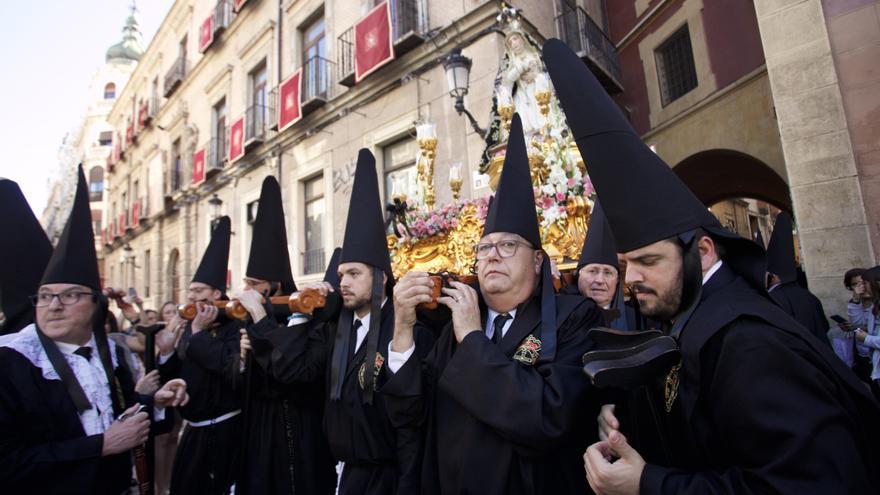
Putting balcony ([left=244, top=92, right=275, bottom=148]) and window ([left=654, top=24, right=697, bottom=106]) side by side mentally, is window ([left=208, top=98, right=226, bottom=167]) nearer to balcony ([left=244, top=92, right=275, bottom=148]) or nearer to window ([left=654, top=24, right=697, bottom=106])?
balcony ([left=244, top=92, right=275, bottom=148])

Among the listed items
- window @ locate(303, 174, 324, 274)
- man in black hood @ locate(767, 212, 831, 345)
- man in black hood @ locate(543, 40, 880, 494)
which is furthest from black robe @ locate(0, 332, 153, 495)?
window @ locate(303, 174, 324, 274)

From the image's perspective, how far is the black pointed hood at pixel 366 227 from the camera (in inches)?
109

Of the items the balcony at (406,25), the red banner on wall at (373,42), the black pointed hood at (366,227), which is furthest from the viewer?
the red banner on wall at (373,42)

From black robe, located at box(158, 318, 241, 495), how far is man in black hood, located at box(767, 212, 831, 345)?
4.22 meters

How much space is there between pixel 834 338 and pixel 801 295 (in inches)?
29.9

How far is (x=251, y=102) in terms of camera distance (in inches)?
644

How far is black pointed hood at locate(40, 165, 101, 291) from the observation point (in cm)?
254

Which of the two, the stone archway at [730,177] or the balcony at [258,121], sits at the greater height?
the balcony at [258,121]

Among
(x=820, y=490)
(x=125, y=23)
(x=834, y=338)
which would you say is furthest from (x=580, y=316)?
(x=125, y=23)

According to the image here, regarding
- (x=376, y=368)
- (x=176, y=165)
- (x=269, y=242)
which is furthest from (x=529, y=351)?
(x=176, y=165)

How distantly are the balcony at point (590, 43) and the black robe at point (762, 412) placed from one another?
10717mm

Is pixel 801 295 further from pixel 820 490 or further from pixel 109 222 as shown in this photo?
pixel 109 222

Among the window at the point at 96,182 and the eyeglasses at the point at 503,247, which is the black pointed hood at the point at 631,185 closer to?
the eyeglasses at the point at 503,247

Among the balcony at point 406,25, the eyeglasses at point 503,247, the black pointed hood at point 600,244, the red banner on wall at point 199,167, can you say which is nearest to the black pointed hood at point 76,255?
the eyeglasses at point 503,247
